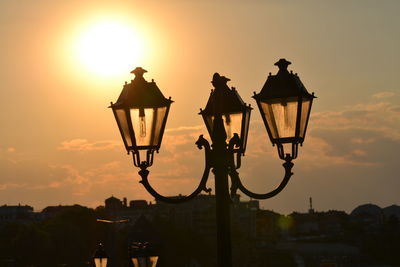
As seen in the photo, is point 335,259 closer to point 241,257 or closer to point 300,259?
point 300,259

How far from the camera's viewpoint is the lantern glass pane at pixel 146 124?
9.28 meters

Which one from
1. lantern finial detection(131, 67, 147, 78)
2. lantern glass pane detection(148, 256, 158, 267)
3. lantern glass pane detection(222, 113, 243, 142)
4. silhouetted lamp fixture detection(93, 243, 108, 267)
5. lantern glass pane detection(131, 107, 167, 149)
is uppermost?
lantern finial detection(131, 67, 147, 78)

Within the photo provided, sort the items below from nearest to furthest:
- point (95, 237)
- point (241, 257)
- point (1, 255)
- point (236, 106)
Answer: point (236, 106) < point (1, 255) < point (95, 237) < point (241, 257)

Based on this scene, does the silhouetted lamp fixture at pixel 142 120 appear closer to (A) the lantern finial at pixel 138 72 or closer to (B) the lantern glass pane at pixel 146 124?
(B) the lantern glass pane at pixel 146 124

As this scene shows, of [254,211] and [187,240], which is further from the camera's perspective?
[254,211]

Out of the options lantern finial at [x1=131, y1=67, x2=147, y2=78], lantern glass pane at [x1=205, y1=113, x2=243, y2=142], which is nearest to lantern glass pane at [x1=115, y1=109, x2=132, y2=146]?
lantern finial at [x1=131, y1=67, x2=147, y2=78]

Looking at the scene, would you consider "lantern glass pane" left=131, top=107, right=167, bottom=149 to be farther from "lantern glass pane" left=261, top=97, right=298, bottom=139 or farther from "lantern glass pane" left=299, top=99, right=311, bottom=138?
"lantern glass pane" left=299, top=99, right=311, bottom=138

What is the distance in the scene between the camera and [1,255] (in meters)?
115

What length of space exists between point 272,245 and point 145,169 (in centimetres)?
17493

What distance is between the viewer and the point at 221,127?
371 inches

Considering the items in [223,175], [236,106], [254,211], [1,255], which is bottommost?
[223,175]

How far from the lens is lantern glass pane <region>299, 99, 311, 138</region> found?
30.1 feet

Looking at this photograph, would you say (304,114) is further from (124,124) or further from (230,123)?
(124,124)

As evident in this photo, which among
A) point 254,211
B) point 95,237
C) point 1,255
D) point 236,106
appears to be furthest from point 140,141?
point 254,211
